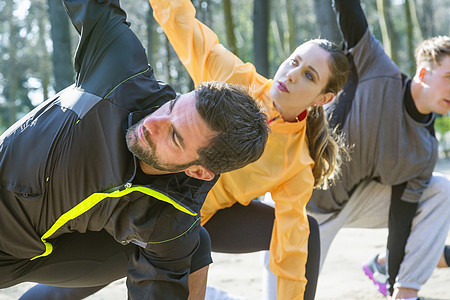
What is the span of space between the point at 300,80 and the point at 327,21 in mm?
3143

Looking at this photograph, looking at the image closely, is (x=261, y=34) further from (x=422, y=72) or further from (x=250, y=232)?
(x=250, y=232)

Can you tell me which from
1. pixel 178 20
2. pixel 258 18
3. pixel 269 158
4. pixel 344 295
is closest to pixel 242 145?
pixel 269 158

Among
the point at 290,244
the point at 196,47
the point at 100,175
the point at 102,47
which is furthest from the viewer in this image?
the point at 196,47

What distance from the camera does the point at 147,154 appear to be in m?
2.11

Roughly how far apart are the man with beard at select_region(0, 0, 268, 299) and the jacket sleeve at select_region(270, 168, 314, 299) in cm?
61

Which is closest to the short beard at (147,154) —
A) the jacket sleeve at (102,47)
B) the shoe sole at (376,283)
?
the jacket sleeve at (102,47)

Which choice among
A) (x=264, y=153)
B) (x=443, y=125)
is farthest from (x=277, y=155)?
(x=443, y=125)

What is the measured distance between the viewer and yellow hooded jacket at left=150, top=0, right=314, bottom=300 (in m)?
2.95

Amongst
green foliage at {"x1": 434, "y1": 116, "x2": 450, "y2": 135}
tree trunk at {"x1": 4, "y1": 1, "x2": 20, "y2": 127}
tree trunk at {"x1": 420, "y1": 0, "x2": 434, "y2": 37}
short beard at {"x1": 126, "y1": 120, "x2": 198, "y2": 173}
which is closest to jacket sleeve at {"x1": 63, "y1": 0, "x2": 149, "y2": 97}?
short beard at {"x1": 126, "y1": 120, "x2": 198, "y2": 173}

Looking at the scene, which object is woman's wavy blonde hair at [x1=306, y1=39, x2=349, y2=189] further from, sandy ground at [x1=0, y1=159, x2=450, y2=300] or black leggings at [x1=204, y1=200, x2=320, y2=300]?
sandy ground at [x1=0, y1=159, x2=450, y2=300]

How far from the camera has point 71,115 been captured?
221 cm

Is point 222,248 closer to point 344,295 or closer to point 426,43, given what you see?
point 344,295

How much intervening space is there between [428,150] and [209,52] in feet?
5.95

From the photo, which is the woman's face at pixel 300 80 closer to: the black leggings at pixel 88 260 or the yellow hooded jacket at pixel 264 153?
the yellow hooded jacket at pixel 264 153
